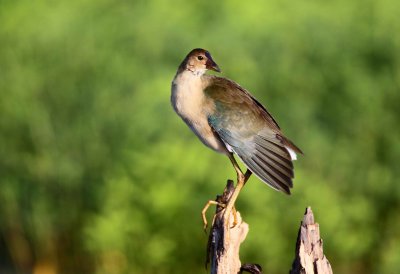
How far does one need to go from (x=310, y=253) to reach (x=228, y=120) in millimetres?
1132

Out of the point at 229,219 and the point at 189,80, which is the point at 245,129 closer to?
the point at 189,80

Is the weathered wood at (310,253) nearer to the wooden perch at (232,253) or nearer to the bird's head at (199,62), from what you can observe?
the wooden perch at (232,253)

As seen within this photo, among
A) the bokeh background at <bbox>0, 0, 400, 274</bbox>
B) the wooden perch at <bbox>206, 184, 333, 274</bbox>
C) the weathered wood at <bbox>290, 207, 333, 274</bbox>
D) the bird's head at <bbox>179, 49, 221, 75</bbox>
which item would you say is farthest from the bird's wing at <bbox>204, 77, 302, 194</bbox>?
the bokeh background at <bbox>0, 0, 400, 274</bbox>

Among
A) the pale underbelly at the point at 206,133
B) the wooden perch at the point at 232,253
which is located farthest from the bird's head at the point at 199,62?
the wooden perch at the point at 232,253

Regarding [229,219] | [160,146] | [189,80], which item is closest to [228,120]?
[189,80]

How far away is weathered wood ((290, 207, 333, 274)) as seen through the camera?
19.1ft

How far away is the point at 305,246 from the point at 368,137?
10797 millimetres

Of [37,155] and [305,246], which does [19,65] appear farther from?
[305,246]

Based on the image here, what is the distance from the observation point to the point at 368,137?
16406 mm

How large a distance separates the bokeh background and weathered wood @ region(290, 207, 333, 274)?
25.0ft

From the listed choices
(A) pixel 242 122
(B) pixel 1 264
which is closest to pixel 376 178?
(B) pixel 1 264

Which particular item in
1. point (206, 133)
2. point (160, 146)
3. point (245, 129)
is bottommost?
point (206, 133)

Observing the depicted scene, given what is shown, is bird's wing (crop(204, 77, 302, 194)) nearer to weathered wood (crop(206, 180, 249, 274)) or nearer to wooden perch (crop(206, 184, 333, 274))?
wooden perch (crop(206, 184, 333, 274))

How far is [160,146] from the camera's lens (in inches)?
562
